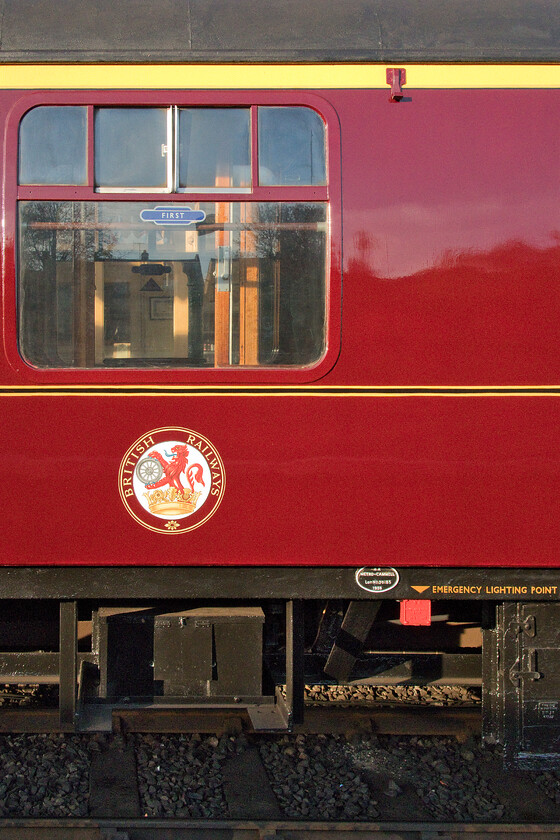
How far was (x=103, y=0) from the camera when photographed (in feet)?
9.95

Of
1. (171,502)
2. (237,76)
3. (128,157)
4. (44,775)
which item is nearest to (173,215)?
(128,157)

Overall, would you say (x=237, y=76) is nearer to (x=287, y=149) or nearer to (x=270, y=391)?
(x=287, y=149)

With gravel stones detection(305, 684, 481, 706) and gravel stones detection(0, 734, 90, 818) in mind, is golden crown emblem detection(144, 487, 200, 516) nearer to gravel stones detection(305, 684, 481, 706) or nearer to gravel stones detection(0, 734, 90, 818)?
gravel stones detection(0, 734, 90, 818)

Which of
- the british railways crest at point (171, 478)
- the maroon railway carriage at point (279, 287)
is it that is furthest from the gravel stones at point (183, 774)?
the british railways crest at point (171, 478)

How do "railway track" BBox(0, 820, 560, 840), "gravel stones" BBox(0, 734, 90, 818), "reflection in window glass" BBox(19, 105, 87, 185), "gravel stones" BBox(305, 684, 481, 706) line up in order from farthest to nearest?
"gravel stones" BBox(305, 684, 481, 706), "gravel stones" BBox(0, 734, 90, 818), "railway track" BBox(0, 820, 560, 840), "reflection in window glass" BBox(19, 105, 87, 185)

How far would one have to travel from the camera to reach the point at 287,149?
9.72 feet

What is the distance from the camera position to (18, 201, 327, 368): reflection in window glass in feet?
9.78

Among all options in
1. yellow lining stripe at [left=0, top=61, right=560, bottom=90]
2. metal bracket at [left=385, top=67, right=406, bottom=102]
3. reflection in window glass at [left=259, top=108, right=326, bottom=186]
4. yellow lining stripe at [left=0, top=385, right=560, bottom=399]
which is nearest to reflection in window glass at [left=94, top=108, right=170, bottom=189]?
yellow lining stripe at [left=0, top=61, right=560, bottom=90]

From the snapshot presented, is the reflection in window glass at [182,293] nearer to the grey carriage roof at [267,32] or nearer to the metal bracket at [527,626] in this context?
the grey carriage roof at [267,32]

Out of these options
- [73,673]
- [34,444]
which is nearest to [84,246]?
[34,444]

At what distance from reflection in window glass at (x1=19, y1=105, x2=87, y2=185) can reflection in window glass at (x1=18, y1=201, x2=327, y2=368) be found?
8.2 inches

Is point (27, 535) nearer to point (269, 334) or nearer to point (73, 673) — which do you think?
point (73, 673)

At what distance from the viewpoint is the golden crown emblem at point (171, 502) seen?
9.75 feet

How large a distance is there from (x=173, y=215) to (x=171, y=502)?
3.87ft
